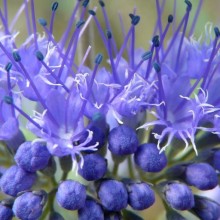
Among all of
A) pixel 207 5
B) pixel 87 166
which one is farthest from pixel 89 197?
pixel 207 5

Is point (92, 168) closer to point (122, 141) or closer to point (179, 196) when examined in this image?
point (122, 141)

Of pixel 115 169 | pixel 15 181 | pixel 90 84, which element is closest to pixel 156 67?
pixel 90 84

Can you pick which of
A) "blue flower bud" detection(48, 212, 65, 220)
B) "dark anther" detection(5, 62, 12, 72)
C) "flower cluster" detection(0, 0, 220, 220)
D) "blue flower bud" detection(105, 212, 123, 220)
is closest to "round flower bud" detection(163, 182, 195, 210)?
"flower cluster" detection(0, 0, 220, 220)

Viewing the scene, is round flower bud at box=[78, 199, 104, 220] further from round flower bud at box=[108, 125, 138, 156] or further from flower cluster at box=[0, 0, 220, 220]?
round flower bud at box=[108, 125, 138, 156]

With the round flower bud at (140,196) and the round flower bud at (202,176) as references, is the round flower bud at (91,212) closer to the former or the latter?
the round flower bud at (140,196)

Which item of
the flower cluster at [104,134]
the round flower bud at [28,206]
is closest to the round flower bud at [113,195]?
the flower cluster at [104,134]

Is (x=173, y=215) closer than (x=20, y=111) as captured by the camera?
No
